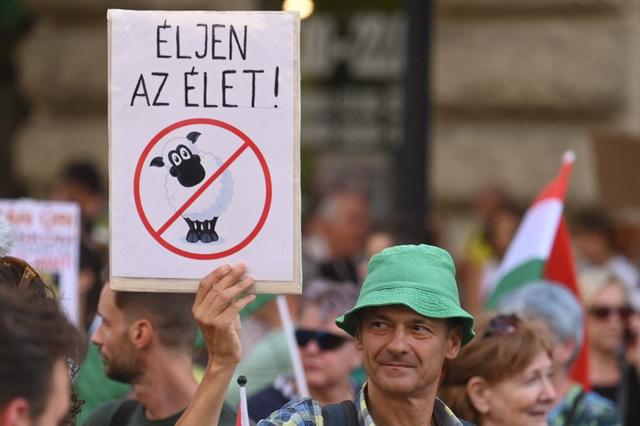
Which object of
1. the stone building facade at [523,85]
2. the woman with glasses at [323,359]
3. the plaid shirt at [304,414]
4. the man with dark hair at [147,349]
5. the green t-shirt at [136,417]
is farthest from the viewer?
the stone building facade at [523,85]

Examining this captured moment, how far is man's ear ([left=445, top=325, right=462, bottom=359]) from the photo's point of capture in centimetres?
454

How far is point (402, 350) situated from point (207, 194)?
67 cm

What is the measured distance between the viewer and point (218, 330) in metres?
4.28

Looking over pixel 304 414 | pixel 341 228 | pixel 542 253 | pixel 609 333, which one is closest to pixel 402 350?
pixel 304 414

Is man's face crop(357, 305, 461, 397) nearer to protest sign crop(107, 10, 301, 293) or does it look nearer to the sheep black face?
protest sign crop(107, 10, 301, 293)

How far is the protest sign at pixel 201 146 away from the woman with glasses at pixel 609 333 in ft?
11.7

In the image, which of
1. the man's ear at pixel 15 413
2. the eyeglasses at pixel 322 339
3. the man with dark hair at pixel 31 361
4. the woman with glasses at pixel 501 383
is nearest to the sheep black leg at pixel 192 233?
the man with dark hair at pixel 31 361

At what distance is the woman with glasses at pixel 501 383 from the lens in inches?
219

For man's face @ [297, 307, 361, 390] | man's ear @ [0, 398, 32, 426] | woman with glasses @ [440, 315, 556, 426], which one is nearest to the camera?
man's ear @ [0, 398, 32, 426]

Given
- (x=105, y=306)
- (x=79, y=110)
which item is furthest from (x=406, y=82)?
(x=105, y=306)

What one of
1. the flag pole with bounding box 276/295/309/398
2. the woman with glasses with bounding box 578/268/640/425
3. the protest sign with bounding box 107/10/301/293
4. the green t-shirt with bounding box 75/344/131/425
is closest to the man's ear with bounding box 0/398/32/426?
the protest sign with bounding box 107/10/301/293

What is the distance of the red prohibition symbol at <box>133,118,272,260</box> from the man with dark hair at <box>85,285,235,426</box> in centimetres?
72

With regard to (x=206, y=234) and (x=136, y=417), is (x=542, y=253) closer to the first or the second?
(x=136, y=417)

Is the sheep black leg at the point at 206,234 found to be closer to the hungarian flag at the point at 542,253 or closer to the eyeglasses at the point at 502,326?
the eyeglasses at the point at 502,326
